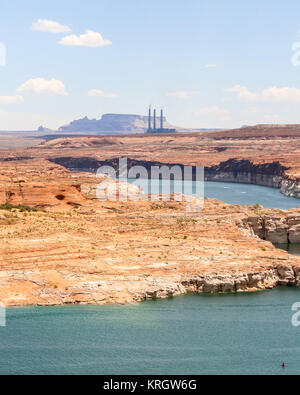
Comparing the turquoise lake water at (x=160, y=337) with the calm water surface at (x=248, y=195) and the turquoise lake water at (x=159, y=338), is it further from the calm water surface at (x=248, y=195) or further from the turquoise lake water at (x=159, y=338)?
the calm water surface at (x=248, y=195)

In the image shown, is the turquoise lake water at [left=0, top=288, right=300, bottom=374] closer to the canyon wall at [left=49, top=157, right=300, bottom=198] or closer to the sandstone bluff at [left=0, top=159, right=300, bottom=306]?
the sandstone bluff at [left=0, top=159, right=300, bottom=306]

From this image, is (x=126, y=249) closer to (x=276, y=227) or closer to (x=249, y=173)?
(x=276, y=227)

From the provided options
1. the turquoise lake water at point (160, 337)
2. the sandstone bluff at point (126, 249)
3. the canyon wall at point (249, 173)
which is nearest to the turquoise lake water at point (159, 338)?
the turquoise lake water at point (160, 337)
